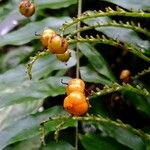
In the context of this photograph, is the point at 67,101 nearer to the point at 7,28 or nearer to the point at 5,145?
the point at 5,145

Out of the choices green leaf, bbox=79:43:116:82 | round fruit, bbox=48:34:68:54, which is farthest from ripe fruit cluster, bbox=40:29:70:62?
green leaf, bbox=79:43:116:82

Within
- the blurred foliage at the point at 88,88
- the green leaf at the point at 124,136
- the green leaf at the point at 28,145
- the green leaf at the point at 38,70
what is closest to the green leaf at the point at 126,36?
the blurred foliage at the point at 88,88

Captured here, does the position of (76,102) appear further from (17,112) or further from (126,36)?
(126,36)

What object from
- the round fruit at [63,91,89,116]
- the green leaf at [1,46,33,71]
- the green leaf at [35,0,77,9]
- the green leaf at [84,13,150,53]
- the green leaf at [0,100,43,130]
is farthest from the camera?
the green leaf at [1,46,33,71]

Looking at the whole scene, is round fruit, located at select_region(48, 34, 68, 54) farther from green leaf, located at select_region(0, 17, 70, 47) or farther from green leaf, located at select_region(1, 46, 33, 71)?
green leaf, located at select_region(1, 46, 33, 71)

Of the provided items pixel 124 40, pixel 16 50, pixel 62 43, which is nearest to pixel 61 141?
pixel 62 43

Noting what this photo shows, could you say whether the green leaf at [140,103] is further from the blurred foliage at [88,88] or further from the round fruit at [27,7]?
the round fruit at [27,7]
